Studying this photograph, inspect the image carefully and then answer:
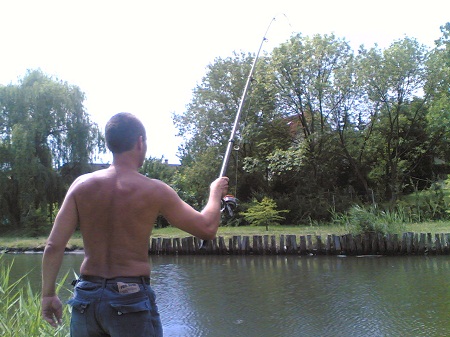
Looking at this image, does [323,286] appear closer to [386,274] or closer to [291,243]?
[386,274]

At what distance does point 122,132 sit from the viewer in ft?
8.24

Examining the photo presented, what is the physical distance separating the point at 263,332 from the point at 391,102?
18200mm

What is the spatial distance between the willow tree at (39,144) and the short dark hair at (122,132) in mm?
23438

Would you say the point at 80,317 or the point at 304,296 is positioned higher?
the point at 80,317

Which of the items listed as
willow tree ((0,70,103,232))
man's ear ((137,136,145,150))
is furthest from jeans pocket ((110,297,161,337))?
willow tree ((0,70,103,232))

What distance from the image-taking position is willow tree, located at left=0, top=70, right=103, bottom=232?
24.5 meters

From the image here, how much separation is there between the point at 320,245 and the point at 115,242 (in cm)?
1423

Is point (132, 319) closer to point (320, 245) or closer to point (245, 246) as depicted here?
point (320, 245)

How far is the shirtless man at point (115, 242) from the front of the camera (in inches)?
91.4

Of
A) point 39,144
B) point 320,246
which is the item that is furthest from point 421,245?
point 39,144

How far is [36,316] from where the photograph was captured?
423 cm

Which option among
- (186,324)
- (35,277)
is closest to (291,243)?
(35,277)

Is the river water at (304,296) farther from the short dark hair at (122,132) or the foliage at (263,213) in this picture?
the foliage at (263,213)

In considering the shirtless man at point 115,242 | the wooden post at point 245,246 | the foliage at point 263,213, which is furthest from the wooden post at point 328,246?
the shirtless man at point 115,242
